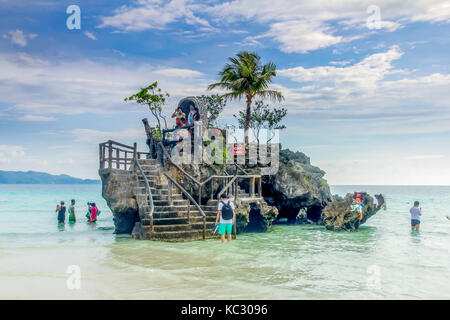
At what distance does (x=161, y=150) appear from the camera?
1927 cm

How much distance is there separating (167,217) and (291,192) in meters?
10.9

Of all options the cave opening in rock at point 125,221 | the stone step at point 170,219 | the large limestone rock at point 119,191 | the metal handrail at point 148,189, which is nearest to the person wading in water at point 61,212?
the cave opening in rock at point 125,221

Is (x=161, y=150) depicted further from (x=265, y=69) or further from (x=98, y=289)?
(x=98, y=289)

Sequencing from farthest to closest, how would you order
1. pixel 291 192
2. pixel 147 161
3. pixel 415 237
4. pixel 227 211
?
1. pixel 291 192
2. pixel 147 161
3. pixel 415 237
4. pixel 227 211

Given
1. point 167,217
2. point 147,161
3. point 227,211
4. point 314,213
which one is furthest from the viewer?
point 314,213

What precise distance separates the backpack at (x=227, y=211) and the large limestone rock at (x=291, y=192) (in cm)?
1053

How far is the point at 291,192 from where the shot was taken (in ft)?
76.0

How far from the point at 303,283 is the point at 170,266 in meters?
3.63

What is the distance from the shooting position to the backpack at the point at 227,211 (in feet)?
41.5

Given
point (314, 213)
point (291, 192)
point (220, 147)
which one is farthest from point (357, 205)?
point (314, 213)

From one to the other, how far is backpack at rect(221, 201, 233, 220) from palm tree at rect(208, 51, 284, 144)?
11.9 m

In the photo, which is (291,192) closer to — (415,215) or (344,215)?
(344,215)

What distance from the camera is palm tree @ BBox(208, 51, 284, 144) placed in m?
24.4

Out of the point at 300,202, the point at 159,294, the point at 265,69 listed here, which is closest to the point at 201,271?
the point at 159,294
